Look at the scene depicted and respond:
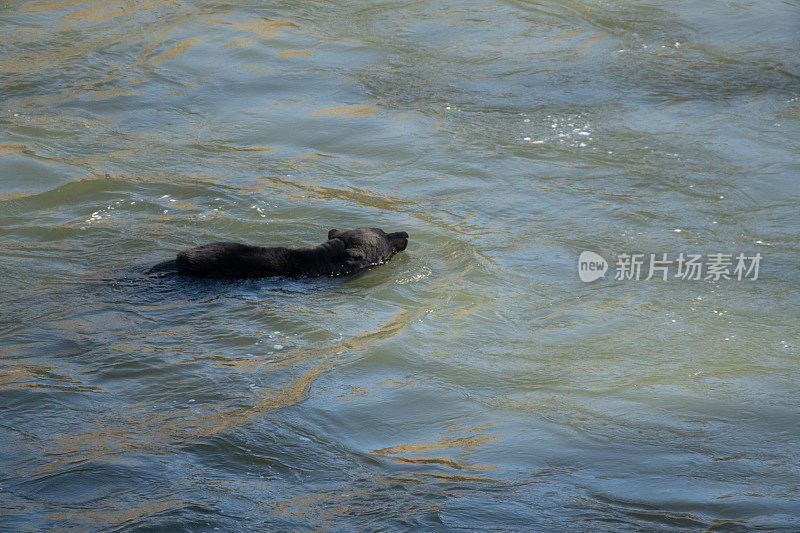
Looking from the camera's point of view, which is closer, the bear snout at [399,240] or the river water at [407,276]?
the river water at [407,276]

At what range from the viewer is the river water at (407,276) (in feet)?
11.7

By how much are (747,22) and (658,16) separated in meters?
1.03

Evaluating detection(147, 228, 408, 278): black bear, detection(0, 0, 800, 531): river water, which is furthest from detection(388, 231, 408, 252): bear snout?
detection(0, 0, 800, 531): river water

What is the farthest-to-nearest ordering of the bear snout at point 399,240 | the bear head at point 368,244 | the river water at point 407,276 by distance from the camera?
1. the bear snout at point 399,240
2. the bear head at point 368,244
3. the river water at point 407,276

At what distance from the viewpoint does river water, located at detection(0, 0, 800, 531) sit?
141 inches

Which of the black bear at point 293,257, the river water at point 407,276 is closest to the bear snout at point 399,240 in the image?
the black bear at point 293,257

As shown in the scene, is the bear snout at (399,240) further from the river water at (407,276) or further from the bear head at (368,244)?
the river water at (407,276)

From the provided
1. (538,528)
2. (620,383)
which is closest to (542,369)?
(620,383)

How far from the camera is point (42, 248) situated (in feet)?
20.0

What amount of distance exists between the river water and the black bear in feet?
0.32

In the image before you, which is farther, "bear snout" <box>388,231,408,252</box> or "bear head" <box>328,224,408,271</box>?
"bear snout" <box>388,231,408,252</box>

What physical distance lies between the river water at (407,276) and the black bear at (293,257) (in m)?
0.10

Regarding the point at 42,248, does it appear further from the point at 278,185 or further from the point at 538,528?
the point at 538,528

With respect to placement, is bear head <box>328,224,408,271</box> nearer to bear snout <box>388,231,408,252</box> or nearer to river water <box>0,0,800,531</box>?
bear snout <box>388,231,408,252</box>
